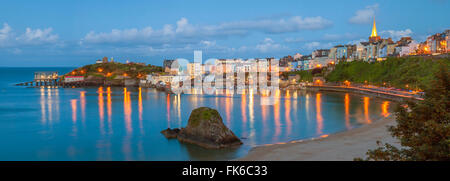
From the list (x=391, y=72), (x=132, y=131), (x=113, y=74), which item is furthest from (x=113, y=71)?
(x=132, y=131)

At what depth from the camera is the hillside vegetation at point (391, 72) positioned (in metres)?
55.5

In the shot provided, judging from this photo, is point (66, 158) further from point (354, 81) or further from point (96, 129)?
point (354, 81)

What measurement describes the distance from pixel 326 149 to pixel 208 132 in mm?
6307

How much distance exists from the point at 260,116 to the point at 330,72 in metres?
61.9

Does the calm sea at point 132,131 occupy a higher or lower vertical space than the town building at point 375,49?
lower

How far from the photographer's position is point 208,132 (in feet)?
62.8

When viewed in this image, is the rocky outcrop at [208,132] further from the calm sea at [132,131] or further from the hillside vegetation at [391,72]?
the hillside vegetation at [391,72]

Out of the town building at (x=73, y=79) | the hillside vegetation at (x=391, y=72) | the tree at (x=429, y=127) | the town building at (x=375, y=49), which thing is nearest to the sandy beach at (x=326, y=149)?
the tree at (x=429, y=127)

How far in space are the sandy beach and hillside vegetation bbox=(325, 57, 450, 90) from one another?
29984mm

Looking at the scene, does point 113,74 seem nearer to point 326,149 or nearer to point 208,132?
point 208,132

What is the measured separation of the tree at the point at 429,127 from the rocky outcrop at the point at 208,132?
10665mm

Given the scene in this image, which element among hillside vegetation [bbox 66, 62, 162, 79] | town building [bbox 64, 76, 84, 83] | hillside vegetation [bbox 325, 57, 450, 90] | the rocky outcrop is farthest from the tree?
hillside vegetation [bbox 66, 62, 162, 79]
